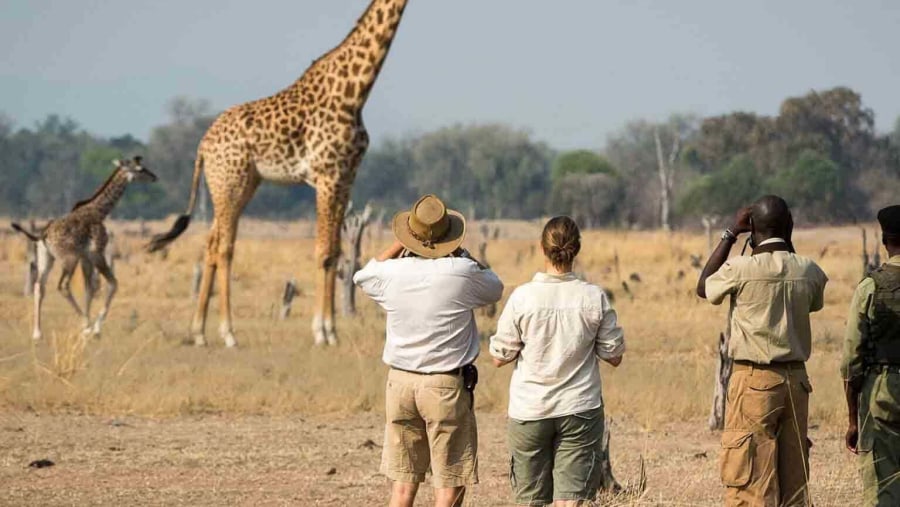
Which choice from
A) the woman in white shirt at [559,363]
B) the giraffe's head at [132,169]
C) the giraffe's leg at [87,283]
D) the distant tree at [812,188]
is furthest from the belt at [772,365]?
the distant tree at [812,188]

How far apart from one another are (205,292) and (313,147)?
64.7 inches

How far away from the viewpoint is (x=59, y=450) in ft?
27.5

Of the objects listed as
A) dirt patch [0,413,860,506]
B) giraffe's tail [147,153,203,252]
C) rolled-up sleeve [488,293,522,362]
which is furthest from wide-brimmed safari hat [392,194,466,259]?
giraffe's tail [147,153,203,252]

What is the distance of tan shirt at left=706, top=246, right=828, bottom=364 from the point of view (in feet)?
18.1

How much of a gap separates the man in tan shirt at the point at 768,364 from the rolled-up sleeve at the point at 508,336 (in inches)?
33.2

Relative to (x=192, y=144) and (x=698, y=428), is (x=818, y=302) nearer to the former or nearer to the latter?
(x=698, y=428)

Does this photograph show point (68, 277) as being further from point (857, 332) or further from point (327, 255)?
point (857, 332)

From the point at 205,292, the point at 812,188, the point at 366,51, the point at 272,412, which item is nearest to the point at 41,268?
the point at 205,292

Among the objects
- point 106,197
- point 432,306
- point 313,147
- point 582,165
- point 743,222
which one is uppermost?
point 582,165

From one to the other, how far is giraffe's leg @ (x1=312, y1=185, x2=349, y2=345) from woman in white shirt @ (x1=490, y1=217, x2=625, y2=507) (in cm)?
771

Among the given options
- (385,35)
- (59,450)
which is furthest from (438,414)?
(385,35)

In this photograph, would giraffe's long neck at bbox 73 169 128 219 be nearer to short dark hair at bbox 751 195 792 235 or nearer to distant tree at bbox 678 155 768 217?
short dark hair at bbox 751 195 792 235

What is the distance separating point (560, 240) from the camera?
5.22 m

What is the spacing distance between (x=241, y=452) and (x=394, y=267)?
3186 millimetres
